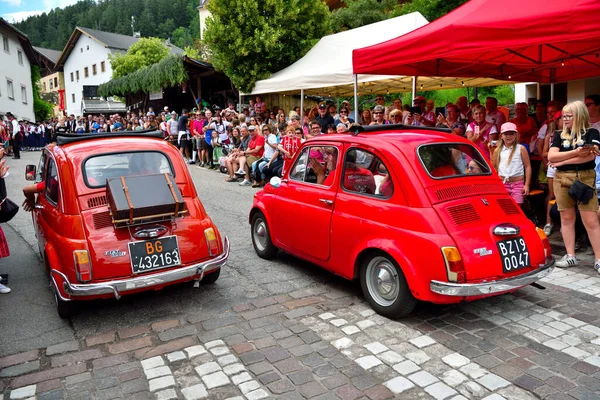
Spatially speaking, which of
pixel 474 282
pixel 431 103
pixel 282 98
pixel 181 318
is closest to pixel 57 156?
pixel 181 318

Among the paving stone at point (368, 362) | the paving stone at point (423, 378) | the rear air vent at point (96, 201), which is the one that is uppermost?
the rear air vent at point (96, 201)

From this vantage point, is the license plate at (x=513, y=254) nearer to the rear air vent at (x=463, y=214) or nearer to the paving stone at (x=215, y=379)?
the rear air vent at (x=463, y=214)

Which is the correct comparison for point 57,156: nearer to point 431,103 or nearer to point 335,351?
point 335,351

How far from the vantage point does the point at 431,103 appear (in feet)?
37.6

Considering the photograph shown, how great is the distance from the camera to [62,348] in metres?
4.09

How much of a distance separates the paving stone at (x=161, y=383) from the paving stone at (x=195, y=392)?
0.15 metres

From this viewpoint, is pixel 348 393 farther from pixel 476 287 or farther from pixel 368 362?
pixel 476 287

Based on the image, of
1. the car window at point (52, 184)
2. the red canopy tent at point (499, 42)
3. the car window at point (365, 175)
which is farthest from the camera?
the red canopy tent at point (499, 42)

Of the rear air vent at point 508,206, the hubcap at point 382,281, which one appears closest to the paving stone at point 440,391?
the hubcap at point 382,281

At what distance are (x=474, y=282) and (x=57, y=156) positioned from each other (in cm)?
441

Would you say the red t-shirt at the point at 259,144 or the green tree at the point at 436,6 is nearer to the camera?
the red t-shirt at the point at 259,144

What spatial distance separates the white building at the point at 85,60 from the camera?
59.6 metres

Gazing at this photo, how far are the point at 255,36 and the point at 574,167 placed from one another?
1323cm

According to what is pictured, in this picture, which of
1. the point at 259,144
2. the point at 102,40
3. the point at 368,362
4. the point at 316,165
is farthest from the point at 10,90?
the point at 368,362
